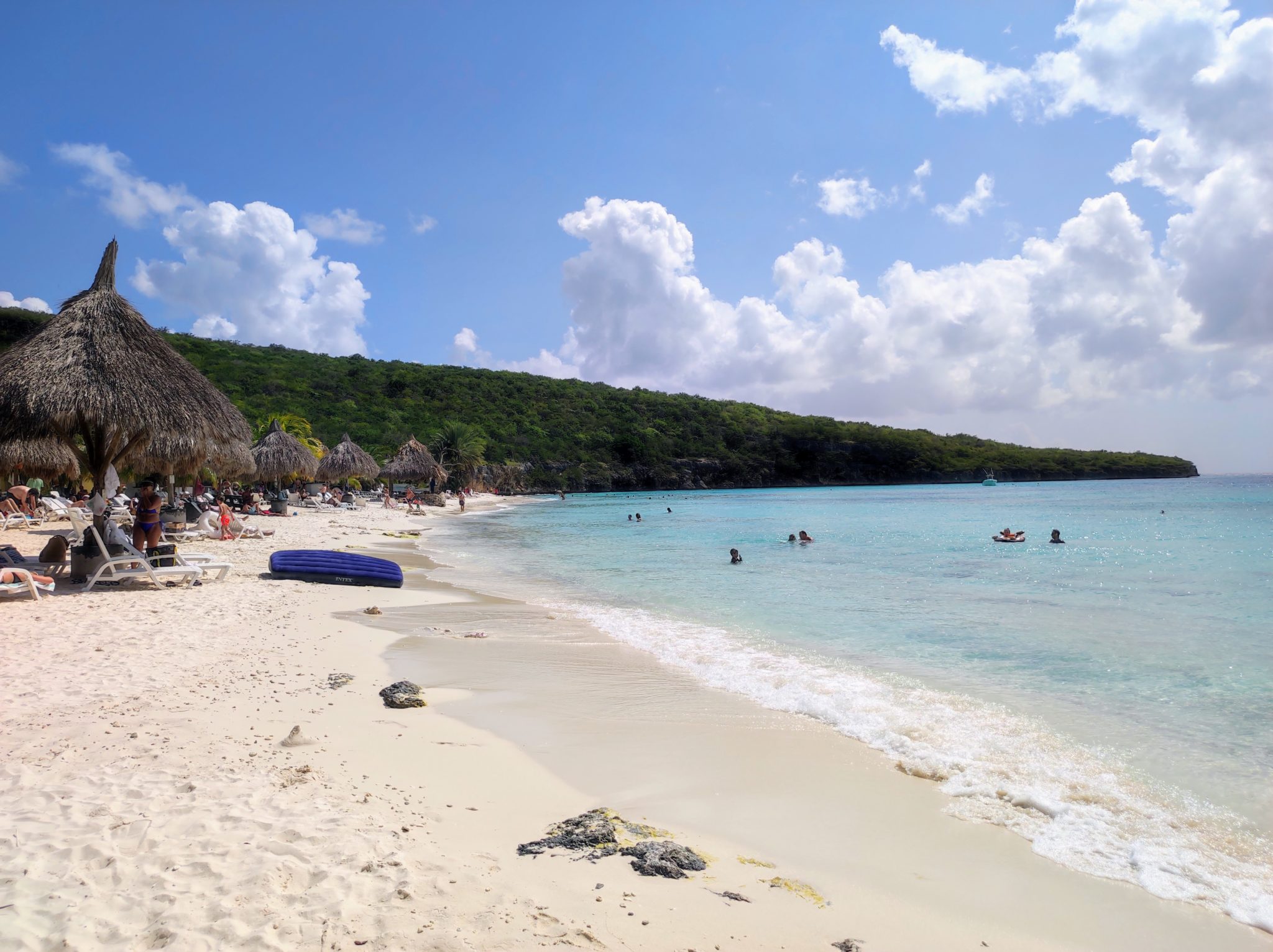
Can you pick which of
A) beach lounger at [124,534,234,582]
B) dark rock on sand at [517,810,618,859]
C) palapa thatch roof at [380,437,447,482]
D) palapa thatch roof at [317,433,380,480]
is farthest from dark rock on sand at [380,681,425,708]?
palapa thatch roof at [380,437,447,482]

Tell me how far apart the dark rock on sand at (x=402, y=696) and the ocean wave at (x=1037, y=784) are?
2.36 metres

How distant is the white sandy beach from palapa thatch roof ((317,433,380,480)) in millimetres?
26945

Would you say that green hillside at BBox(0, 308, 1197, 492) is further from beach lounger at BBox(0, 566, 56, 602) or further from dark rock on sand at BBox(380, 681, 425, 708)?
dark rock on sand at BBox(380, 681, 425, 708)

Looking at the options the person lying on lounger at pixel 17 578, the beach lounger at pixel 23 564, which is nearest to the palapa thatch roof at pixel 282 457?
the beach lounger at pixel 23 564

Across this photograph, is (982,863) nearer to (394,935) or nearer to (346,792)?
(394,935)

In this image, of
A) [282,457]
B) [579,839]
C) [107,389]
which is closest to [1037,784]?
[579,839]

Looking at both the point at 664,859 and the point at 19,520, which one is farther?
the point at 19,520

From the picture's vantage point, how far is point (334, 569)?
10.0 meters

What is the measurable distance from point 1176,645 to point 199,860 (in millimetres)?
8952

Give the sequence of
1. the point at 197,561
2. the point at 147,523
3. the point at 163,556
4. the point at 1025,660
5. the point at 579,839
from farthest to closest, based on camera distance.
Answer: the point at 197,561 → the point at 147,523 → the point at 163,556 → the point at 1025,660 → the point at 579,839

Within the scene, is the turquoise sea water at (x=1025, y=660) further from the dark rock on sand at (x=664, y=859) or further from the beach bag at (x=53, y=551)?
the beach bag at (x=53, y=551)

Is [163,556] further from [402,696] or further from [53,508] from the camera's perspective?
[53,508]

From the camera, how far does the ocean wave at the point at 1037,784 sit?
309cm

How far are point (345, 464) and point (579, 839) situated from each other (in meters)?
31.4
